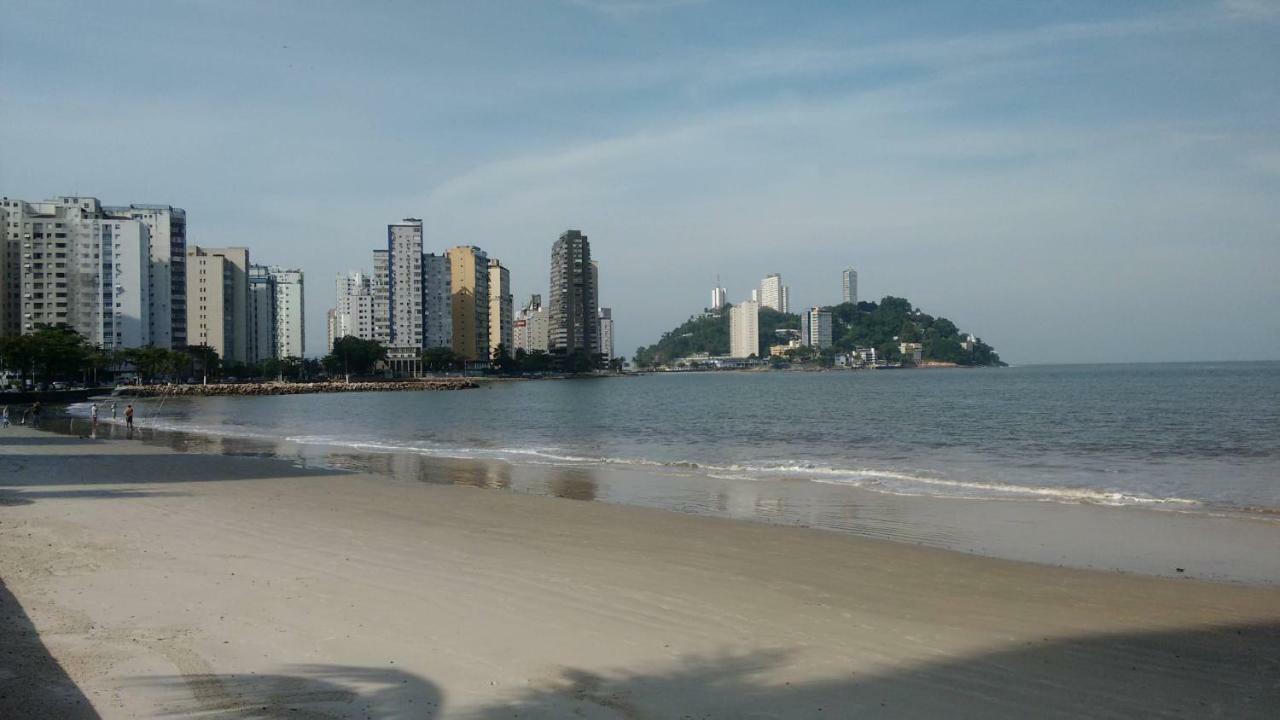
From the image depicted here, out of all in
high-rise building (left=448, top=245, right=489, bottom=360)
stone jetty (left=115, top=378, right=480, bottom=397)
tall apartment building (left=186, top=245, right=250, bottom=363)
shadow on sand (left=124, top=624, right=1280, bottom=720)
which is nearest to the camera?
shadow on sand (left=124, top=624, right=1280, bottom=720)

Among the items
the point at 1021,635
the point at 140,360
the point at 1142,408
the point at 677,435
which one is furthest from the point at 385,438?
the point at 140,360

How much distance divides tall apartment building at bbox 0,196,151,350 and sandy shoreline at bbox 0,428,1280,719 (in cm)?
12502

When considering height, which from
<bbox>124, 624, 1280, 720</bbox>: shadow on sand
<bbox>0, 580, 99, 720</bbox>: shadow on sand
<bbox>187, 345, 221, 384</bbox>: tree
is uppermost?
<bbox>187, 345, 221, 384</bbox>: tree

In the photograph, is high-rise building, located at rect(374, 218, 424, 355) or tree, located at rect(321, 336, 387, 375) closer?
tree, located at rect(321, 336, 387, 375)

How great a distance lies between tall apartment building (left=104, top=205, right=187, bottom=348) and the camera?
409 ft

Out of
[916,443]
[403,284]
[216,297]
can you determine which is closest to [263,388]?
[216,297]

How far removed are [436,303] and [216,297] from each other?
42555 millimetres

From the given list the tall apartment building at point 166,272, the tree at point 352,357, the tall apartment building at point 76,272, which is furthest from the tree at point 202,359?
the tree at point 352,357

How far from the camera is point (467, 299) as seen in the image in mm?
185750

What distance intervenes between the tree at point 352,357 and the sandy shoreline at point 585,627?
145 meters

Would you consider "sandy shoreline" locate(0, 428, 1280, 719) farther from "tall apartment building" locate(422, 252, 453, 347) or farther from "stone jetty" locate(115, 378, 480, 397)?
"tall apartment building" locate(422, 252, 453, 347)

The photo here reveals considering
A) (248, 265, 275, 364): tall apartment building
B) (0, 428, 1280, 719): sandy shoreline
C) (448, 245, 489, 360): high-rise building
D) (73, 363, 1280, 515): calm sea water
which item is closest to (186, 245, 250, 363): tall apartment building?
(248, 265, 275, 364): tall apartment building

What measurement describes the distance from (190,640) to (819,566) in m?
6.49

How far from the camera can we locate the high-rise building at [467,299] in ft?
608
